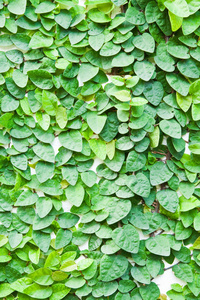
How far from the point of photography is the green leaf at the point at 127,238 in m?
1.09

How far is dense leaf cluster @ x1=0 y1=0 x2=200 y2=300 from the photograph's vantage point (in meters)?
1.07

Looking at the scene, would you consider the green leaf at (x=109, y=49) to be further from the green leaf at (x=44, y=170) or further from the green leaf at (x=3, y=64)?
the green leaf at (x=44, y=170)

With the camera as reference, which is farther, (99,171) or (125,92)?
(99,171)

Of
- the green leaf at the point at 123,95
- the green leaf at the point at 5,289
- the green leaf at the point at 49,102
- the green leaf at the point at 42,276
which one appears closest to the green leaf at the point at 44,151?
the green leaf at the point at 49,102

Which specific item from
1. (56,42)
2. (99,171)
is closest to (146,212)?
(99,171)

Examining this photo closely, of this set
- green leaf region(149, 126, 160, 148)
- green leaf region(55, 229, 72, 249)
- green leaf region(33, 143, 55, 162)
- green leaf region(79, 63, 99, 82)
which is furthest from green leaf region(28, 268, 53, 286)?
green leaf region(79, 63, 99, 82)

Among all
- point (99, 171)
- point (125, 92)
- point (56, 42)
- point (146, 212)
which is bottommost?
point (146, 212)

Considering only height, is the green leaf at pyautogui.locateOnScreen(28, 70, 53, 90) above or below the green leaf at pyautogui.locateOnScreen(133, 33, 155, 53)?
below

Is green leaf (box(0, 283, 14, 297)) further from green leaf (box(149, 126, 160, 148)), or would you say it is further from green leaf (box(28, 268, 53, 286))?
green leaf (box(149, 126, 160, 148))

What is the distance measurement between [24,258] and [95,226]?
345 millimetres

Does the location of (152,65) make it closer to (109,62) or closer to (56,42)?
(109,62)

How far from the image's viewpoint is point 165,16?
1060 mm

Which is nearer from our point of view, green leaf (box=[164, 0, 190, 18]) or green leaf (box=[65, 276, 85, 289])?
green leaf (box=[164, 0, 190, 18])

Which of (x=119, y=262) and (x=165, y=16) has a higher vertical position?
(x=165, y=16)
